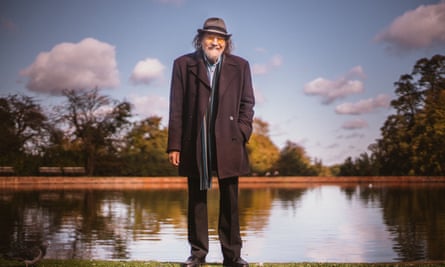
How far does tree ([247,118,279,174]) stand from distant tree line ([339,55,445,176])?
587 cm

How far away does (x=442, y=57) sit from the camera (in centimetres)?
2628

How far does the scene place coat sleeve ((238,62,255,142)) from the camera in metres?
3.71

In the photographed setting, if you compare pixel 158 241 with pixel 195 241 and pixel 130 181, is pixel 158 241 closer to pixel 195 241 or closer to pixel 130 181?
pixel 195 241

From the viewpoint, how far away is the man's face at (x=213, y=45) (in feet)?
12.2

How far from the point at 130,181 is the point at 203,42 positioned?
76.8ft

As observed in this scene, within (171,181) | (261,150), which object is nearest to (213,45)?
(171,181)

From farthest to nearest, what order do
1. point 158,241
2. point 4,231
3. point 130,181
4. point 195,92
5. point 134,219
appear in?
point 130,181
point 134,219
point 4,231
point 158,241
point 195,92

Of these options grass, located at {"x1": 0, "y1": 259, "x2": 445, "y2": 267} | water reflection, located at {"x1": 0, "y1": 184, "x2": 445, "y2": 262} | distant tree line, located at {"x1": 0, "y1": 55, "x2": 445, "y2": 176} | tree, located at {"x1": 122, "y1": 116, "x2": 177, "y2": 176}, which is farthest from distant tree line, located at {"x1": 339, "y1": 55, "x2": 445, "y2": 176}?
grass, located at {"x1": 0, "y1": 259, "x2": 445, "y2": 267}

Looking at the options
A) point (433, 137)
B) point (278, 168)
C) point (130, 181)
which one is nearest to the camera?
point (433, 137)

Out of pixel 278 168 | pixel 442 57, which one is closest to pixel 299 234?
pixel 442 57

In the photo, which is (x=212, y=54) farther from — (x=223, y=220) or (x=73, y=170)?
(x=73, y=170)

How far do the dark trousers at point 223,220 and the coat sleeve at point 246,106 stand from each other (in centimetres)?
30

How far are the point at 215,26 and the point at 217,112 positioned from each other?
0.51 meters

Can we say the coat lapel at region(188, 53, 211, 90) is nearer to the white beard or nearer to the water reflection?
the white beard
